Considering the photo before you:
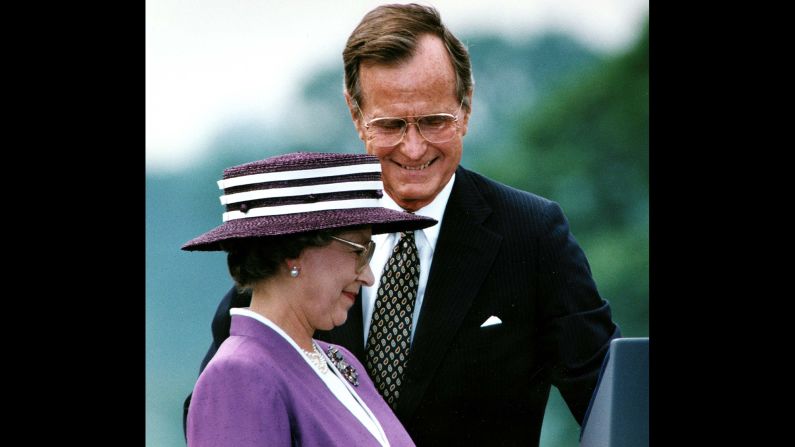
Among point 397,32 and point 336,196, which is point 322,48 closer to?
point 397,32

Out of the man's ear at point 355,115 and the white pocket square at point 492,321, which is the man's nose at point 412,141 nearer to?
the man's ear at point 355,115

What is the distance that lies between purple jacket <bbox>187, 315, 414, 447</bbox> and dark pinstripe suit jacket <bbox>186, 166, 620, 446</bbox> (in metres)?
0.77

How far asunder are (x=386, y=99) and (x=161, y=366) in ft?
4.71

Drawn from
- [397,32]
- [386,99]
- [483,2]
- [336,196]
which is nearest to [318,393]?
[336,196]

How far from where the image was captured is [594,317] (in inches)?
163

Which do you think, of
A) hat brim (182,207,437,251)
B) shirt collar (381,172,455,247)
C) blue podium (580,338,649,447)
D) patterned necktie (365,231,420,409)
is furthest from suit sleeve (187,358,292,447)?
blue podium (580,338,649,447)

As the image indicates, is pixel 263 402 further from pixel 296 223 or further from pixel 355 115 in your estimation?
pixel 355 115

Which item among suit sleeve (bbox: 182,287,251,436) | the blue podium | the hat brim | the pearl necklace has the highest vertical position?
the hat brim

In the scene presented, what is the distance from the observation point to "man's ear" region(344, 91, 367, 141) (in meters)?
4.03

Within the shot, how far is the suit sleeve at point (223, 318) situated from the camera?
409cm

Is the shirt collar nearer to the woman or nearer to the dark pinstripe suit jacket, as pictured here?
the dark pinstripe suit jacket

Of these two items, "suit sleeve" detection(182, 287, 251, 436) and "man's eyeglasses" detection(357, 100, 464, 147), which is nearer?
"man's eyeglasses" detection(357, 100, 464, 147)

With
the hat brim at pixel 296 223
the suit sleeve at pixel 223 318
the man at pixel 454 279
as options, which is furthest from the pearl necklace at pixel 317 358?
the suit sleeve at pixel 223 318

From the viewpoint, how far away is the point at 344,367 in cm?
343
